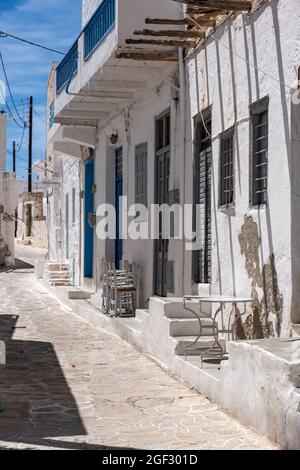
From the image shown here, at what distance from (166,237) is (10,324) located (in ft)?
12.6

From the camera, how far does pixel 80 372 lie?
352 inches

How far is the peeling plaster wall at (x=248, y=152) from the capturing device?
7055mm

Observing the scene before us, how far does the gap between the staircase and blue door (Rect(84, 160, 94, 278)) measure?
6.11 ft

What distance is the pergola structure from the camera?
794 centimetres

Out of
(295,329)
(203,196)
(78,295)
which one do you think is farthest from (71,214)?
(295,329)

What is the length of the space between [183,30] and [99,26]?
229 centimetres

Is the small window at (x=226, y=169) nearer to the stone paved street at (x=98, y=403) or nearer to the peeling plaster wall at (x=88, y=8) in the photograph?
the stone paved street at (x=98, y=403)

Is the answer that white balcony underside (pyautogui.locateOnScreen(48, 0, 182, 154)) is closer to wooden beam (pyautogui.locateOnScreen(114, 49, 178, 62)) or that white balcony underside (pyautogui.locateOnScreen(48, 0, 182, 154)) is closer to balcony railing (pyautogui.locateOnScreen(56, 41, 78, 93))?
wooden beam (pyautogui.locateOnScreen(114, 49, 178, 62))

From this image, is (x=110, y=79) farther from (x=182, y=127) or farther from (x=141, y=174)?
(x=182, y=127)

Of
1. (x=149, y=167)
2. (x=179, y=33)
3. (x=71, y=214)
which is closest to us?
(x=179, y=33)

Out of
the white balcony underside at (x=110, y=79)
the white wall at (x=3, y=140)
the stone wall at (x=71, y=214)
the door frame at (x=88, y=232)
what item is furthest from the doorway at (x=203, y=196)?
→ the white wall at (x=3, y=140)

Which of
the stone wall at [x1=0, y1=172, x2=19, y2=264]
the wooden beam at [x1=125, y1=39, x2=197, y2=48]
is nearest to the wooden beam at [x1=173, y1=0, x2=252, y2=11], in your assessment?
the wooden beam at [x1=125, y1=39, x2=197, y2=48]

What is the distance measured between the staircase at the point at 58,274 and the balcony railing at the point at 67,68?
6.10 meters

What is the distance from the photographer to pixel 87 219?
18438mm
